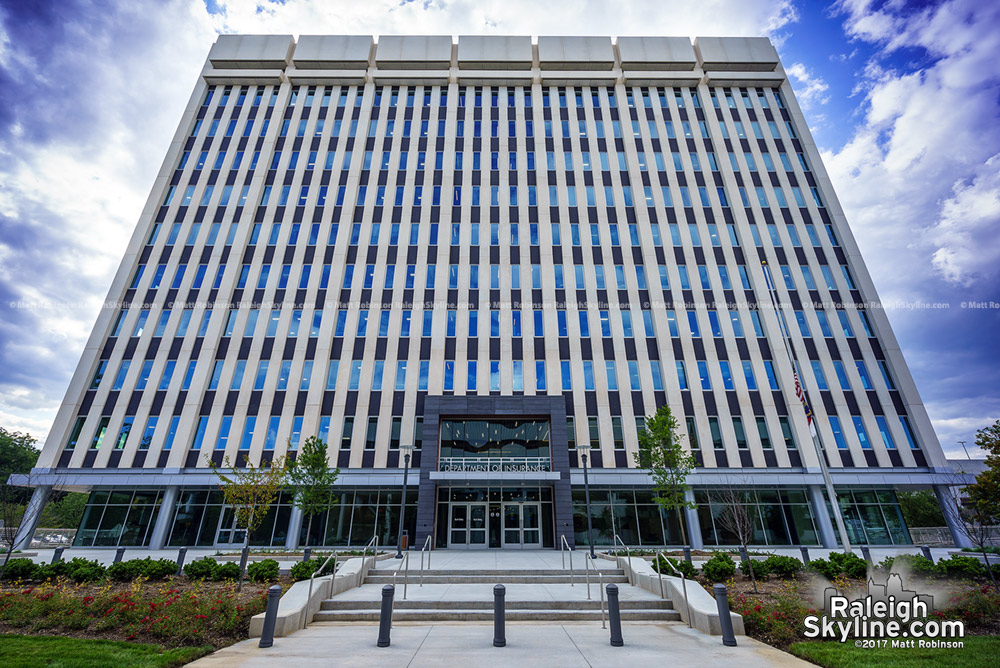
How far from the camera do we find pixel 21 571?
14195 millimetres

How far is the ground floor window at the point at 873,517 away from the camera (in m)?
28.6

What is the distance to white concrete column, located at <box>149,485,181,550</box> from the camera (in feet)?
90.9

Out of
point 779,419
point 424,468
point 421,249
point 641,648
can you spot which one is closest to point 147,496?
point 424,468

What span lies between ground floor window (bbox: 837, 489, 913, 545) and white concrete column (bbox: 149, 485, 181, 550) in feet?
139

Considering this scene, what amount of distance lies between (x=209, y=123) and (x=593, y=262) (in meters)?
36.1

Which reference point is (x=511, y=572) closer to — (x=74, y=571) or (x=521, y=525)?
(x=521, y=525)

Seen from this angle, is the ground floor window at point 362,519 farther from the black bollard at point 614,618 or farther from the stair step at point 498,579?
the black bollard at point 614,618

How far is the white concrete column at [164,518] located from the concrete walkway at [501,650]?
948 inches

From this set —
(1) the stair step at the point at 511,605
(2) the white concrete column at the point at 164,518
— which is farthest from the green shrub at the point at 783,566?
(2) the white concrete column at the point at 164,518

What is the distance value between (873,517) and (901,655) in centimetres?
2771

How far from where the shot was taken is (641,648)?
29.7 feet

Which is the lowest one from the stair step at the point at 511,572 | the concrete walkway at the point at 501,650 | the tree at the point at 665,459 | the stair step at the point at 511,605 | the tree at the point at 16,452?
the concrete walkway at the point at 501,650

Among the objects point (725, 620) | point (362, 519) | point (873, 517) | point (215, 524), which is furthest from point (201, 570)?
point (873, 517)

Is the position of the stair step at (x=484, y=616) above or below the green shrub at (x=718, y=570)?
below
